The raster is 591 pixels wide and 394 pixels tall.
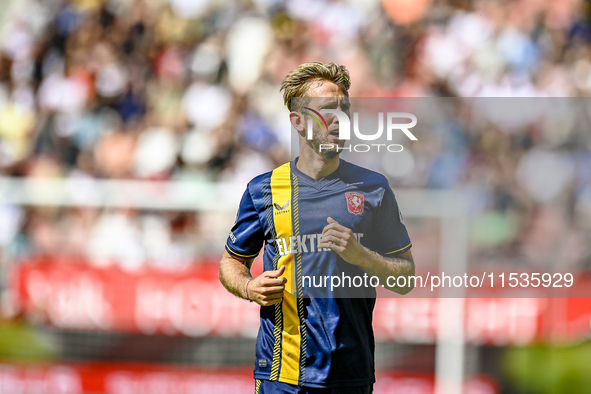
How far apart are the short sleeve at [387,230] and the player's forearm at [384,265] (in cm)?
6

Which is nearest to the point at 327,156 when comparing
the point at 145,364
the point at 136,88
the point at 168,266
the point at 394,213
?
the point at 394,213

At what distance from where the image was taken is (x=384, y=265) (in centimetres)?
305

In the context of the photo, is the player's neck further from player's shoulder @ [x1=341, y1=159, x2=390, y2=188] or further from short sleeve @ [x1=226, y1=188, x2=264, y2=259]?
short sleeve @ [x1=226, y1=188, x2=264, y2=259]

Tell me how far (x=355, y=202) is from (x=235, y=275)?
26.1 inches

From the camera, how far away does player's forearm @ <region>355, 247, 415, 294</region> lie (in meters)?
3.00

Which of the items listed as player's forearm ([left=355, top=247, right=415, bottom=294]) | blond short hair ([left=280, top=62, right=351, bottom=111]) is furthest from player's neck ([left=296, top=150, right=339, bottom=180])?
player's forearm ([left=355, top=247, right=415, bottom=294])

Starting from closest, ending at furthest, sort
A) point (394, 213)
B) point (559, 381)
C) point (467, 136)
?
point (394, 213) → point (559, 381) → point (467, 136)

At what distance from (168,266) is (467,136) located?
120 inches

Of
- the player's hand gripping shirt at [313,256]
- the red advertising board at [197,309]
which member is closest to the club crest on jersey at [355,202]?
the player's hand gripping shirt at [313,256]

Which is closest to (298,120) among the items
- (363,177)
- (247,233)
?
(363,177)

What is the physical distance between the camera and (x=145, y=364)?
6199mm

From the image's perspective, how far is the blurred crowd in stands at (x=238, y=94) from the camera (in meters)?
6.26

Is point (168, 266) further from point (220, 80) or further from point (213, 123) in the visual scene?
point (220, 80)

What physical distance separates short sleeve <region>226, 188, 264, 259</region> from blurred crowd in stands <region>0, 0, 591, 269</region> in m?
3.00
